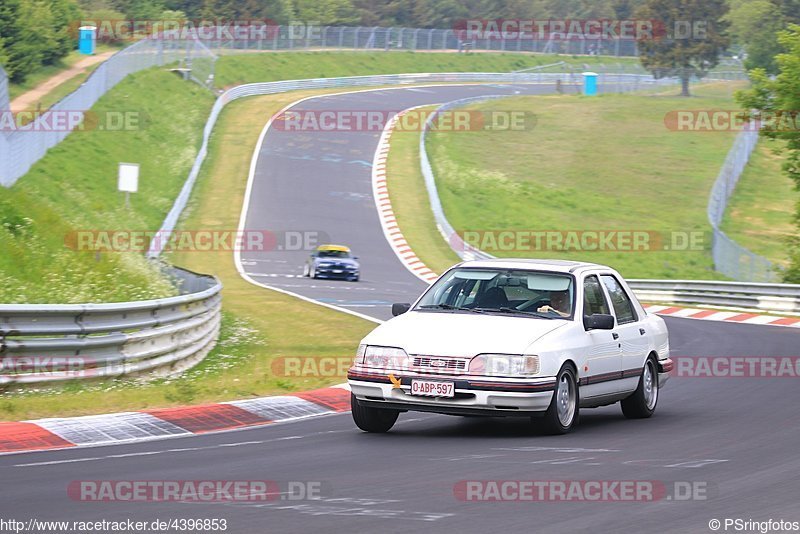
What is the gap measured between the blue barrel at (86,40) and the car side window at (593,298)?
6694 cm

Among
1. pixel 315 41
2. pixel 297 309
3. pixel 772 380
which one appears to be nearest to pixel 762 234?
pixel 297 309

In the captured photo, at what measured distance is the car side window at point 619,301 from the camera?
1285 centimetres

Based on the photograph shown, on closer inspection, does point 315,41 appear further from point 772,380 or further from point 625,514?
point 625,514

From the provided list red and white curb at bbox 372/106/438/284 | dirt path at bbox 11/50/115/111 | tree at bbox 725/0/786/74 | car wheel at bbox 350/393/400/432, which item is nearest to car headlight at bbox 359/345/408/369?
car wheel at bbox 350/393/400/432

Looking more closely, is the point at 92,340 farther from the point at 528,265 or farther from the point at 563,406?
the point at 563,406

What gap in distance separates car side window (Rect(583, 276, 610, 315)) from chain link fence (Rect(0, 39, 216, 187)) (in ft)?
50.0

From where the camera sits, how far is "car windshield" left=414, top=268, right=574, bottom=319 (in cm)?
1183

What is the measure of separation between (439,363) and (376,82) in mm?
83217

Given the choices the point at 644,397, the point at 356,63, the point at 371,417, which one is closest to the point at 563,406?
the point at 371,417

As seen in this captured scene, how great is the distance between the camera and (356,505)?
783cm

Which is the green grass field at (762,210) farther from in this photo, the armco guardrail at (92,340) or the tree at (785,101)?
the armco guardrail at (92,340)

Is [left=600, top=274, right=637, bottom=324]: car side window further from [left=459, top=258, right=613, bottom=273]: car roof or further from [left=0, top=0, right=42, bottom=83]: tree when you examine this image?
[left=0, top=0, right=42, bottom=83]: tree

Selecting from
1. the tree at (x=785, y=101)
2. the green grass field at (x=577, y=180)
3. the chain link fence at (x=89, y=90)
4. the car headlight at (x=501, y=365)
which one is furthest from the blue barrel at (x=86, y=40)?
the car headlight at (x=501, y=365)

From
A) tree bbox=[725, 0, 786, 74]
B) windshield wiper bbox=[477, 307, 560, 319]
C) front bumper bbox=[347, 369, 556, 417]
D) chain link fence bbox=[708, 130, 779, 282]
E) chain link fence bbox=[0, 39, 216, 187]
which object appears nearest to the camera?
front bumper bbox=[347, 369, 556, 417]
